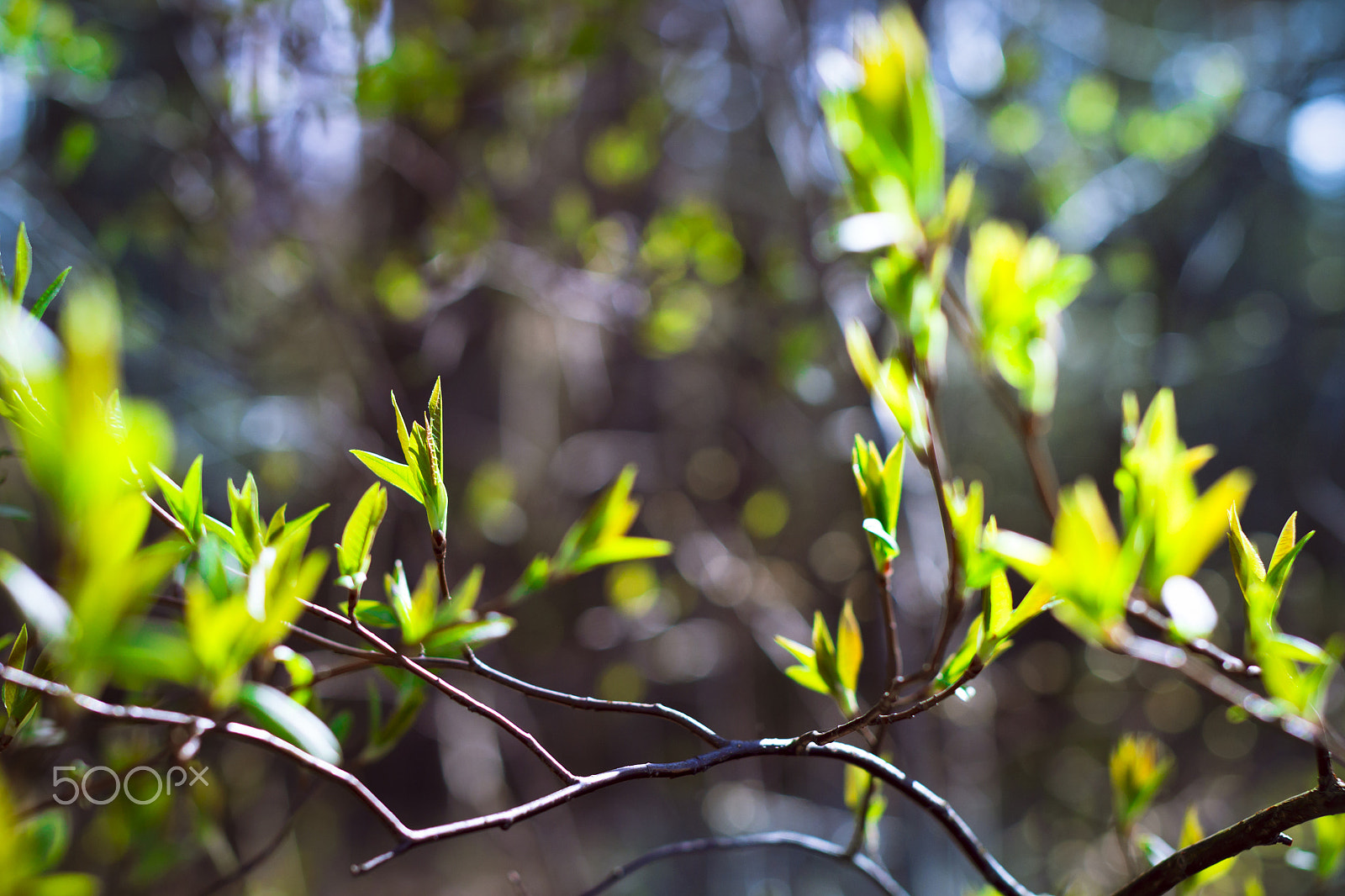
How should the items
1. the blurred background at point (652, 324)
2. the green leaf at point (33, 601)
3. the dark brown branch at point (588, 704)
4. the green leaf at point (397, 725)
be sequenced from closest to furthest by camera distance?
the green leaf at point (33, 601) < the dark brown branch at point (588, 704) < the green leaf at point (397, 725) < the blurred background at point (652, 324)

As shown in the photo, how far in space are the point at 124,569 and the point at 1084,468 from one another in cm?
235

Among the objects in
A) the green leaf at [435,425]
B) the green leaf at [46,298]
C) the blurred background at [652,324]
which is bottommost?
the blurred background at [652,324]

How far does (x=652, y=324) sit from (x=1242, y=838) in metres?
0.87

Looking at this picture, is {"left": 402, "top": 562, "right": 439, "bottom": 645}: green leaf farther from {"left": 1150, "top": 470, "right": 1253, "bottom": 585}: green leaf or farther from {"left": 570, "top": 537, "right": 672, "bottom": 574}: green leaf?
{"left": 1150, "top": 470, "right": 1253, "bottom": 585}: green leaf

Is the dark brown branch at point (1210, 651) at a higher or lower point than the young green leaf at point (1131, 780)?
higher

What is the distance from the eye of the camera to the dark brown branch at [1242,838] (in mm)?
257

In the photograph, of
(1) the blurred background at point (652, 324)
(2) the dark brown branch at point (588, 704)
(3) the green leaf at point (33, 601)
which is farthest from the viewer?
(1) the blurred background at point (652, 324)

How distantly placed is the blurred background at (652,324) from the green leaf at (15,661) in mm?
267

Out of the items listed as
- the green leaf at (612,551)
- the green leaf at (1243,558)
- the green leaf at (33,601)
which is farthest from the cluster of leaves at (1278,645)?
the green leaf at (33,601)

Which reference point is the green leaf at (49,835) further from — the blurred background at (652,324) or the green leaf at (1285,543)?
the green leaf at (1285,543)

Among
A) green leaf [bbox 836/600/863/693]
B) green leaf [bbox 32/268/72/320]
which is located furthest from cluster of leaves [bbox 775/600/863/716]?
green leaf [bbox 32/268/72/320]

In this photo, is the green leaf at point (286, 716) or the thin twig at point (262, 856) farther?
the thin twig at point (262, 856)

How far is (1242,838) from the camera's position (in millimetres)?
269

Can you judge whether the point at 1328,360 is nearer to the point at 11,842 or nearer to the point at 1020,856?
the point at 1020,856
